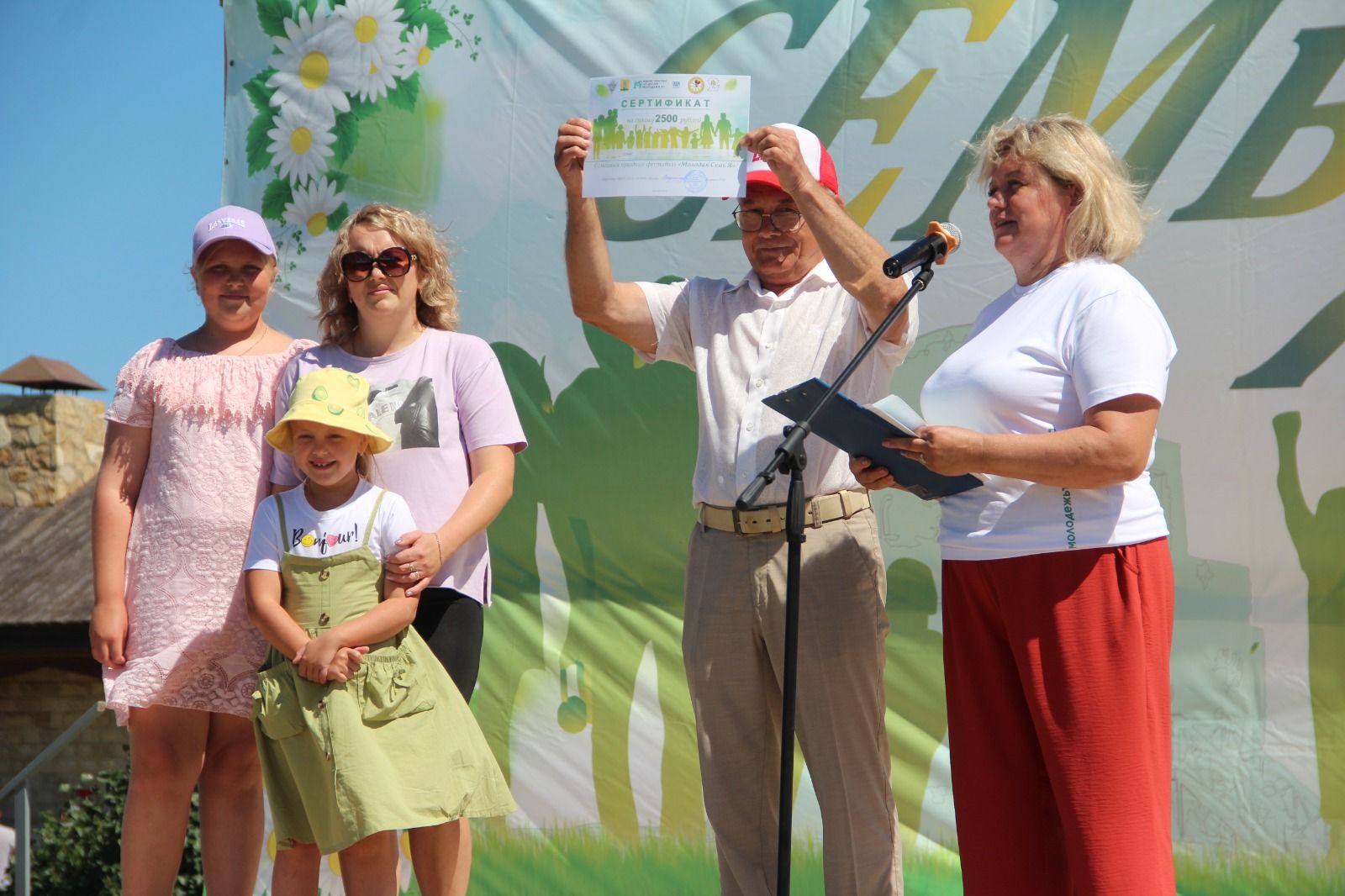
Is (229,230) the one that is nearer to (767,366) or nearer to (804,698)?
(767,366)

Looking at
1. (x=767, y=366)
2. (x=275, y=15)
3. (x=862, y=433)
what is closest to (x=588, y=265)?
(x=767, y=366)

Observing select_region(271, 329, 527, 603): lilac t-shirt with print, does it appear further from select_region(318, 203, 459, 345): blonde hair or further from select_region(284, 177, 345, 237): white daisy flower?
select_region(284, 177, 345, 237): white daisy flower

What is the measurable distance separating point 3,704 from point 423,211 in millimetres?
9247

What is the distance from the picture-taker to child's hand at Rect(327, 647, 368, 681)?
252 centimetres

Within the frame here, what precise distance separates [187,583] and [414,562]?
611mm

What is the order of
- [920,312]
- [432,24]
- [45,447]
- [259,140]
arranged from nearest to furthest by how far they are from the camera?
1. [920,312]
2. [432,24]
3. [259,140]
4. [45,447]

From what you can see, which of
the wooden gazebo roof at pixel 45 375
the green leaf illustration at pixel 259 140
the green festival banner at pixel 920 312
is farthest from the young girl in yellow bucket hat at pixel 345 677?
the wooden gazebo roof at pixel 45 375

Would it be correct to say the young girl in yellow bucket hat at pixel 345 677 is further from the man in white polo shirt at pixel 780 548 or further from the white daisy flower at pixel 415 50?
the white daisy flower at pixel 415 50

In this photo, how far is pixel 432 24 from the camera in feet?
13.9

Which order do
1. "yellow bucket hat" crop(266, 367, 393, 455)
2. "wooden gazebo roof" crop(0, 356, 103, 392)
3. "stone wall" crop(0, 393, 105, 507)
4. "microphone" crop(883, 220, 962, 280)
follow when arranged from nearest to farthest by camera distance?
"microphone" crop(883, 220, 962, 280) → "yellow bucket hat" crop(266, 367, 393, 455) → "stone wall" crop(0, 393, 105, 507) → "wooden gazebo roof" crop(0, 356, 103, 392)

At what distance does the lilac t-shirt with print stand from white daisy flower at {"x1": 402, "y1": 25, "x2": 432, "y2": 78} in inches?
63.6

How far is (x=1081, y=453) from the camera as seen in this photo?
2.08 metres

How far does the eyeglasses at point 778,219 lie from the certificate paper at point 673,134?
150 mm

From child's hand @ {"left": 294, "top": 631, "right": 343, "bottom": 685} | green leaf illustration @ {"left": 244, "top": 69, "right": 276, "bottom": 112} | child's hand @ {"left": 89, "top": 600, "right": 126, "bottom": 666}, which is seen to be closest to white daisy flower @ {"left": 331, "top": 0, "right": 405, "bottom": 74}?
green leaf illustration @ {"left": 244, "top": 69, "right": 276, "bottom": 112}
